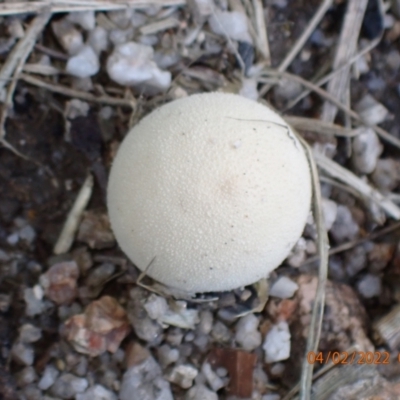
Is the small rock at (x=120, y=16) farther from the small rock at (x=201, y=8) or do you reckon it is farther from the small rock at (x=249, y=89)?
the small rock at (x=249, y=89)

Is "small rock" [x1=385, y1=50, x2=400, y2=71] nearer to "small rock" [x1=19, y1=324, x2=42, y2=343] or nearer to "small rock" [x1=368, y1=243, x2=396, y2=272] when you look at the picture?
"small rock" [x1=368, y1=243, x2=396, y2=272]

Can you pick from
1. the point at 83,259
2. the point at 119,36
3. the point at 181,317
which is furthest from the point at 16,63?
the point at 181,317

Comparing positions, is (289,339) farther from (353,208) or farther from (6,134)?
(6,134)

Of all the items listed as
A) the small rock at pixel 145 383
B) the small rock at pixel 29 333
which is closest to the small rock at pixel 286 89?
the small rock at pixel 145 383

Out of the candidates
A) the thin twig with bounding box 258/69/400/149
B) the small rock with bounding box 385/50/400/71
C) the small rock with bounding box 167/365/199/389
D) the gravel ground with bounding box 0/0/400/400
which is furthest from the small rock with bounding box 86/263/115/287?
the small rock with bounding box 385/50/400/71

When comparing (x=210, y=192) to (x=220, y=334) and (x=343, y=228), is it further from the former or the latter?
(x=343, y=228)
